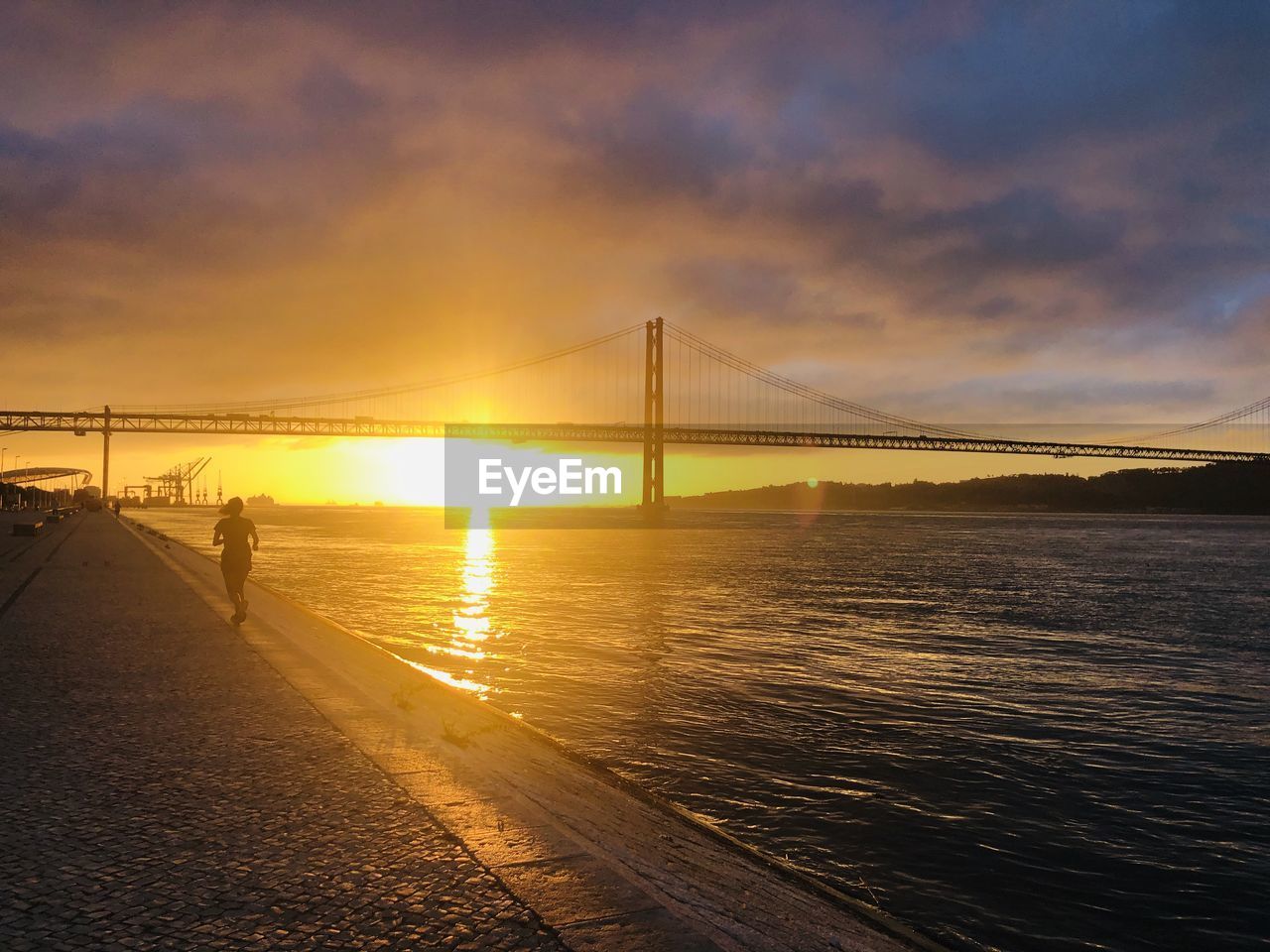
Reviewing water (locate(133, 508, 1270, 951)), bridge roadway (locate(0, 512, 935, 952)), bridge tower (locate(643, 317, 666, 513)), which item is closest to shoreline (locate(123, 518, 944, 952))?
bridge roadway (locate(0, 512, 935, 952))

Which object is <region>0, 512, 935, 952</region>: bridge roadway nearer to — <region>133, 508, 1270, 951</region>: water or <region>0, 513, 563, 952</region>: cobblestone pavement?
<region>0, 513, 563, 952</region>: cobblestone pavement

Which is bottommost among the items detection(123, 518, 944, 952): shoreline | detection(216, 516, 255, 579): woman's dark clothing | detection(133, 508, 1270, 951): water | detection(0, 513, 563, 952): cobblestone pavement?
detection(133, 508, 1270, 951): water

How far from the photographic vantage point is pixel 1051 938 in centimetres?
450

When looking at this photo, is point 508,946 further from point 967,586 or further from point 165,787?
point 967,586

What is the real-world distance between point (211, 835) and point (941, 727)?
679 centimetres

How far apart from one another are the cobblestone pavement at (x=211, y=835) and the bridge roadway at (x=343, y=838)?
0.5 inches

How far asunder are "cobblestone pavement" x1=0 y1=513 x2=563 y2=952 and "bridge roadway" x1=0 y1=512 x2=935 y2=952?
0.5 inches

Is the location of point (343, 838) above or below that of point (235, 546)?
below

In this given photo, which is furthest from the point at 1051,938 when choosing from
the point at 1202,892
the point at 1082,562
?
the point at 1082,562

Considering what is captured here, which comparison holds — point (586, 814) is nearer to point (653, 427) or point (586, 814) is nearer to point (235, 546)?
point (235, 546)

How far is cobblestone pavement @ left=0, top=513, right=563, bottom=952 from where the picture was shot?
343cm

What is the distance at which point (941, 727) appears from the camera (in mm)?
8703

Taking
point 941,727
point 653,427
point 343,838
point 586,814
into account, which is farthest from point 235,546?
point 653,427

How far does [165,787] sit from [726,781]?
3.84 meters
